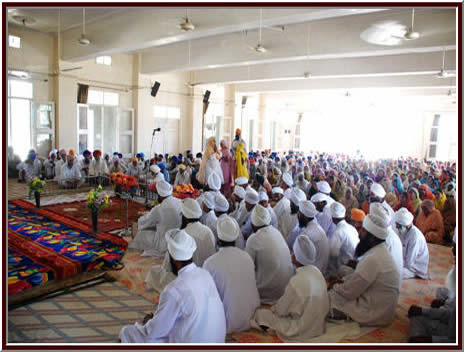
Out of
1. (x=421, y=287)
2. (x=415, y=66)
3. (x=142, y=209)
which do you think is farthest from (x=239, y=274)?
(x=415, y=66)

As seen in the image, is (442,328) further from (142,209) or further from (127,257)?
(142,209)

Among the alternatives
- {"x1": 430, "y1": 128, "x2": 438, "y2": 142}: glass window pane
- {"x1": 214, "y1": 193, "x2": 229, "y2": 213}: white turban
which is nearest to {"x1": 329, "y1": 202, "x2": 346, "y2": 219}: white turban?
{"x1": 214, "y1": 193, "x2": 229, "y2": 213}: white turban

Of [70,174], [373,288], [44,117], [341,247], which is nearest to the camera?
[373,288]

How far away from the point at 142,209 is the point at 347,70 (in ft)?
22.2

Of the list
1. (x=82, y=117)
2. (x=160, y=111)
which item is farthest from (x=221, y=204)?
(x=160, y=111)

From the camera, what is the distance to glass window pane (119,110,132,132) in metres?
12.2

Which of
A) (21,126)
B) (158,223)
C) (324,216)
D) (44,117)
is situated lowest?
(158,223)

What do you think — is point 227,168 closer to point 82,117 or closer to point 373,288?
point 373,288

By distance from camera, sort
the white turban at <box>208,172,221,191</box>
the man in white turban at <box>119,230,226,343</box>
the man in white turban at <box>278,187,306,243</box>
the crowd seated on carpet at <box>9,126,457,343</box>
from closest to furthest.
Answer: the man in white turban at <box>119,230,226,343</box>
the crowd seated on carpet at <box>9,126,457,343</box>
the man in white turban at <box>278,187,306,243</box>
the white turban at <box>208,172,221,191</box>

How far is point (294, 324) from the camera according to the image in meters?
2.75

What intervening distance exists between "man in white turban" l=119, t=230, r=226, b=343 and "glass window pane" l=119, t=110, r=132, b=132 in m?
10.6

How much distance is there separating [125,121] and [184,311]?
36.2 ft

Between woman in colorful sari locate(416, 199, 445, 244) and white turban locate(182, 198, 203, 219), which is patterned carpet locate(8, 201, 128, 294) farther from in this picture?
woman in colorful sari locate(416, 199, 445, 244)

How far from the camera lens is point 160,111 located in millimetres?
13508
